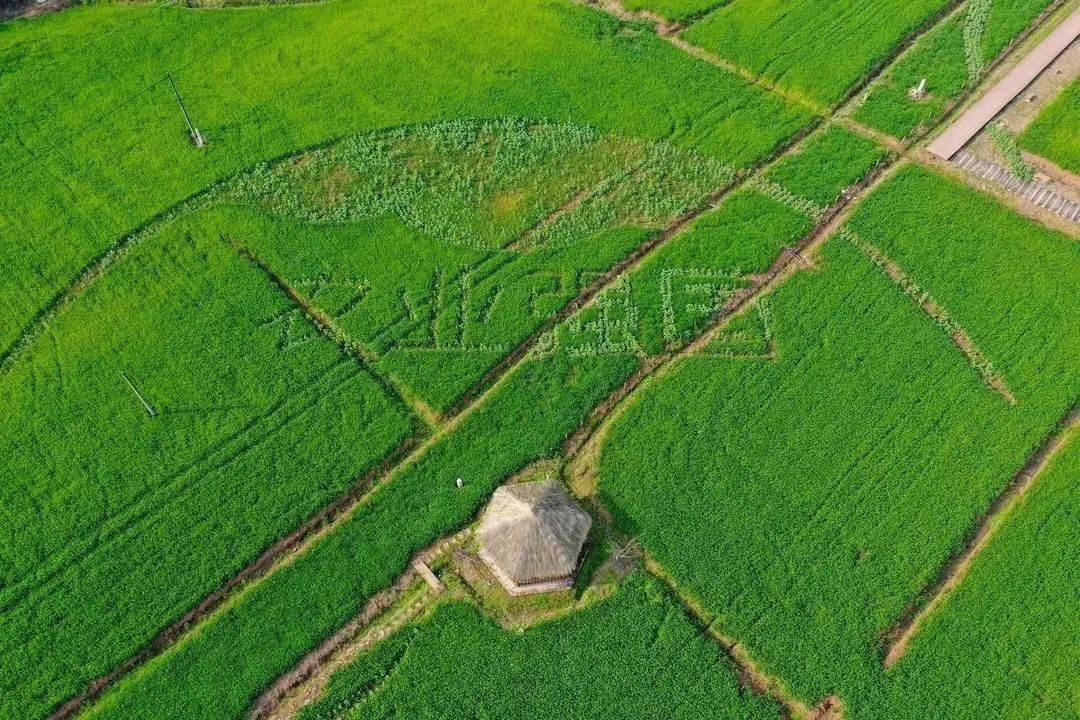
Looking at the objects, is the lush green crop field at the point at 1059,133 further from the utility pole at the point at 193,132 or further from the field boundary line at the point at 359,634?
the utility pole at the point at 193,132

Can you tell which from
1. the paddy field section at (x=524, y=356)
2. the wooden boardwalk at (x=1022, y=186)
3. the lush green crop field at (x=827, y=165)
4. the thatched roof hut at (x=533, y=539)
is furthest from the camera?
the lush green crop field at (x=827, y=165)

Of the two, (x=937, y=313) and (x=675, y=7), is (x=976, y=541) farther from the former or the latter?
(x=675, y=7)

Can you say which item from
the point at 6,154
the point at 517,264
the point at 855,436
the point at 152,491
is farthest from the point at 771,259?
the point at 6,154

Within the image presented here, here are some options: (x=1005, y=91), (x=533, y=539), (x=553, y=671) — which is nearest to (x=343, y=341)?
(x=533, y=539)

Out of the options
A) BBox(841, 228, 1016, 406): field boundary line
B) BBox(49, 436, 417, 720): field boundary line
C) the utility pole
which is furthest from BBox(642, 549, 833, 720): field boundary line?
the utility pole

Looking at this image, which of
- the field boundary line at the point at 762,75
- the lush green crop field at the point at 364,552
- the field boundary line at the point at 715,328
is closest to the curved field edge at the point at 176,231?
the lush green crop field at the point at 364,552

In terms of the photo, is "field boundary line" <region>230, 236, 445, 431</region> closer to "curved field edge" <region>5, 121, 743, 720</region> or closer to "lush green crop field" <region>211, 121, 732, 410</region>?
"lush green crop field" <region>211, 121, 732, 410</region>
